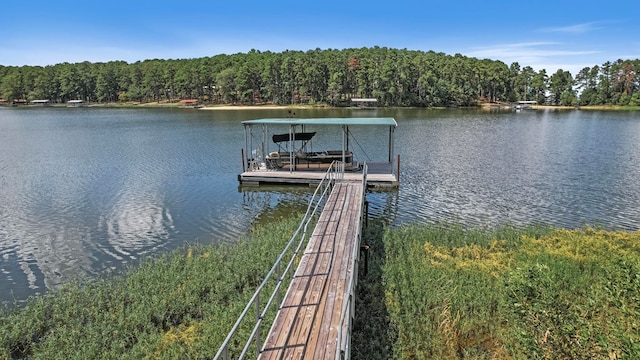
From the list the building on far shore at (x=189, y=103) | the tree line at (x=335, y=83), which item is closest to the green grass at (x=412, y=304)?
the tree line at (x=335, y=83)

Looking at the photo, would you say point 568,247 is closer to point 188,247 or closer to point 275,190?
point 188,247

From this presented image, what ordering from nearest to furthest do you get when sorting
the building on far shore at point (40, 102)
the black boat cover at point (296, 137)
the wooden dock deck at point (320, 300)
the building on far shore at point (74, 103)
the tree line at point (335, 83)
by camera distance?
1. the wooden dock deck at point (320, 300)
2. the black boat cover at point (296, 137)
3. the tree line at point (335, 83)
4. the building on far shore at point (74, 103)
5. the building on far shore at point (40, 102)

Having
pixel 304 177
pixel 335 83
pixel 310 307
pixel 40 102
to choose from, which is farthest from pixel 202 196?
pixel 40 102

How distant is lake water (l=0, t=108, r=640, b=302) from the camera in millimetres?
15148

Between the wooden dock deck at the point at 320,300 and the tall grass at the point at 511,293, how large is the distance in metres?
1.42

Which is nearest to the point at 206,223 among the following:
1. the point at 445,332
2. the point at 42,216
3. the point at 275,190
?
the point at 275,190

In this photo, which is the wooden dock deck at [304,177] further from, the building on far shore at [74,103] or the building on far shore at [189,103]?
the building on far shore at [74,103]

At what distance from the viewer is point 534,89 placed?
5167 inches

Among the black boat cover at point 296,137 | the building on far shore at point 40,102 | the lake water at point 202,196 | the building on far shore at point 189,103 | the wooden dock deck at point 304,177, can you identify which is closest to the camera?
the lake water at point 202,196

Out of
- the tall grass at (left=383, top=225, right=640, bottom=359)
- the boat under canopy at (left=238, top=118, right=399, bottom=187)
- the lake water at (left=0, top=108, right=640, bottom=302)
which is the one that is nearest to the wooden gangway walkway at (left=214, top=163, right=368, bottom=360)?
the tall grass at (left=383, top=225, right=640, bottom=359)

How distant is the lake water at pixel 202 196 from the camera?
1515cm

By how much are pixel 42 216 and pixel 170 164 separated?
41.4 ft

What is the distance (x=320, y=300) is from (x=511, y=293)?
140 inches

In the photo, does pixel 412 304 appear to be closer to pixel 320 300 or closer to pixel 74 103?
pixel 320 300
